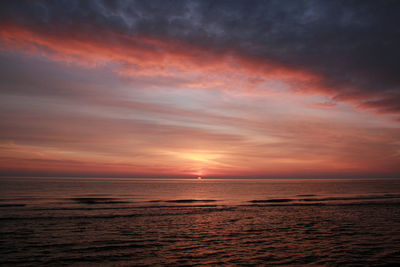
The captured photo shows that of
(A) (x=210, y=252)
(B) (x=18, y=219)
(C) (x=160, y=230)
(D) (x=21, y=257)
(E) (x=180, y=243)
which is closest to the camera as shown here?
(D) (x=21, y=257)

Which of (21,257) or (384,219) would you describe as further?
(384,219)

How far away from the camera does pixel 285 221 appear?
104ft

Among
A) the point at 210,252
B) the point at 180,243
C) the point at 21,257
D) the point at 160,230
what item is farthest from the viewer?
the point at 160,230

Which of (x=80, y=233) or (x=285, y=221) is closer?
(x=80, y=233)

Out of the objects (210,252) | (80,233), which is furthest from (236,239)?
(80,233)

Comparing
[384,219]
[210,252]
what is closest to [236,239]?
[210,252]

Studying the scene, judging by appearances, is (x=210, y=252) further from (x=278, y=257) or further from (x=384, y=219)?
(x=384, y=219)

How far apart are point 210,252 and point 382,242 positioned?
1448 centimetres

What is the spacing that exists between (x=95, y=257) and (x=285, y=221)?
22.7m

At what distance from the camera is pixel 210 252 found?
18516 millimetres

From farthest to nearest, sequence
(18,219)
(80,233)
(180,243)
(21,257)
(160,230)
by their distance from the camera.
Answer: (18,219) < (160,230) < (80,233) < (180,243) < (21,257)

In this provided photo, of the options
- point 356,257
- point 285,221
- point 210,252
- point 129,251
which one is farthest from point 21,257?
point 285,221

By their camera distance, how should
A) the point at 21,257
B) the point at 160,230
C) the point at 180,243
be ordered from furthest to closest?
the point at 160,230, the point at 180,243, the point at 21,257

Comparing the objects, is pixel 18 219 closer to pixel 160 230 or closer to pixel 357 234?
pixel 160 230
